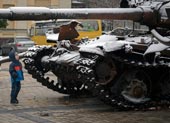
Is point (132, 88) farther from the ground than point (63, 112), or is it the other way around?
point (132, 88)

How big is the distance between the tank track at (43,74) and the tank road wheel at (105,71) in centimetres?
182

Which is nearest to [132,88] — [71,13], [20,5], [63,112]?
[63,112]

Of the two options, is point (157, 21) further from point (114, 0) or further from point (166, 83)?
point (114, 0)

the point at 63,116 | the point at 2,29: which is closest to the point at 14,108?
the point at 63,116

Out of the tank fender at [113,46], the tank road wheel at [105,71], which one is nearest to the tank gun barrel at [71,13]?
the tank fender at [113,46]

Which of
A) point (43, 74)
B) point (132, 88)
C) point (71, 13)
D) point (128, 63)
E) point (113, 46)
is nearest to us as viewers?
point (71, 13)

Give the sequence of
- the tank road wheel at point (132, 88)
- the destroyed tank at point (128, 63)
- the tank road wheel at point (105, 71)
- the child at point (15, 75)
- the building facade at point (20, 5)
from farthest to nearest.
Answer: the building facade at point (20, 5)
the child at point (15, 75)
the tank road wheel at point (132, 88)
the tank road wheel at point (105, 71)
the destroyed tank at point (128, 63)

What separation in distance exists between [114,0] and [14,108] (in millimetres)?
30334

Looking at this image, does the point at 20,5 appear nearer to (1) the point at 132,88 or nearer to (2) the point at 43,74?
(2) the point at 43,74

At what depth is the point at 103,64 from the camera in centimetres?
1134

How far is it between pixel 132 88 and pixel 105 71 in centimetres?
72

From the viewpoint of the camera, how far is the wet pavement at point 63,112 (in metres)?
10.2

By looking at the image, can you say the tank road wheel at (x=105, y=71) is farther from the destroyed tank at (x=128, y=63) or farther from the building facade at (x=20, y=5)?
the building facade at (x=20, y=5)

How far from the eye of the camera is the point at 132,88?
11562 millimetres
